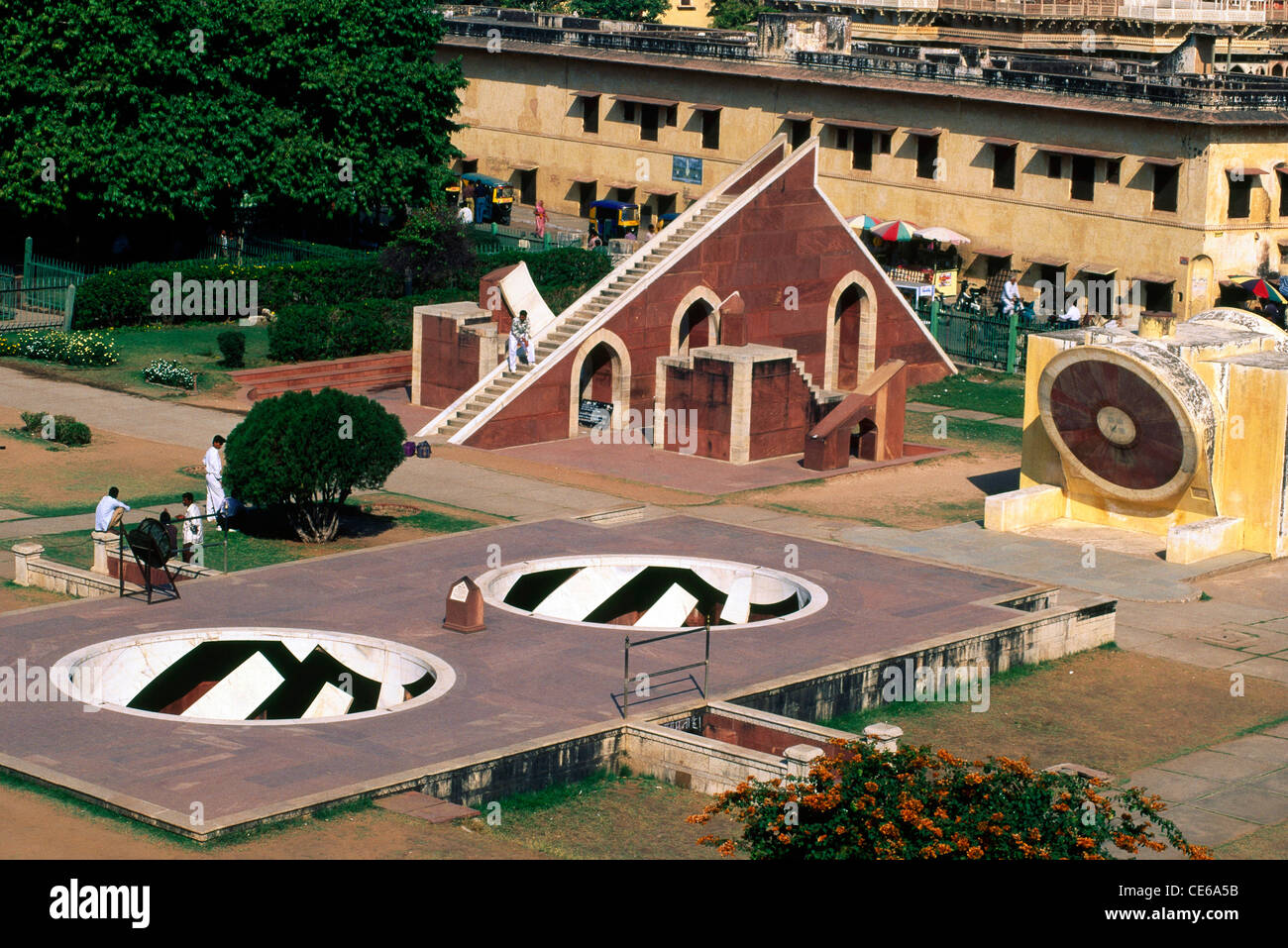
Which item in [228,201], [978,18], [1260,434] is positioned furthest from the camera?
[978,18]

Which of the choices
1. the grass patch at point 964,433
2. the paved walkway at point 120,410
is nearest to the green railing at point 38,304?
the paved walkway at point 120,410

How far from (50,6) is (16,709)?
1270 inches

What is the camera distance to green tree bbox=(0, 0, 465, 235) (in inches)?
2018

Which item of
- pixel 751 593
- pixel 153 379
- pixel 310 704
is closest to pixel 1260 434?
pixel 751 593

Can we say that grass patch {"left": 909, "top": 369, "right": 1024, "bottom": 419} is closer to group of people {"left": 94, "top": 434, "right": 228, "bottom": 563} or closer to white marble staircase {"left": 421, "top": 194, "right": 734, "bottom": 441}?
white marble staircase {"left": 421, "top": 194, "right": 734, "bottom": 441}

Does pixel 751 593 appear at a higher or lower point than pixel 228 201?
lower

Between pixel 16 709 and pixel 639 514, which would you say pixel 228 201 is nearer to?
pixel 639 514

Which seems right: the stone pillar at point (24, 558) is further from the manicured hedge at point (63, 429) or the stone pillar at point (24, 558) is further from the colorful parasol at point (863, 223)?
the colorful parasol at point (863, 223)

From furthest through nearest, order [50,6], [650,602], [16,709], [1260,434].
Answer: [50,6] < [1260,434] < [650,602] < [16,709]

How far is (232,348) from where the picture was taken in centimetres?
4584

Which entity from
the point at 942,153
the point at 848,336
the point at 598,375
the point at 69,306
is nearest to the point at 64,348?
the point at 69,306

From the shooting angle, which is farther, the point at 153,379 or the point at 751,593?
the point at 153,379

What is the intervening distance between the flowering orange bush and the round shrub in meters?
29.3

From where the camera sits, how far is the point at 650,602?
31.6 meters
